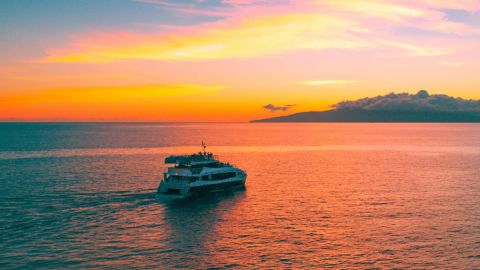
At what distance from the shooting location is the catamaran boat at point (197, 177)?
7725cm

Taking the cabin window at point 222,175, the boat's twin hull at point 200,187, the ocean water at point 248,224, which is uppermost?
the cabin window at point 222,175

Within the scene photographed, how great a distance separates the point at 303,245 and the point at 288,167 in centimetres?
7763

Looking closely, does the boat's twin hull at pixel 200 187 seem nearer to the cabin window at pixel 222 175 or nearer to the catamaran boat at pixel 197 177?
the catamaran boat at pixel 197 177

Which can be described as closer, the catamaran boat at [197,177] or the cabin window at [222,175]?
the catamaran boat at [197,177]

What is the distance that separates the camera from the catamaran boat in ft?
253

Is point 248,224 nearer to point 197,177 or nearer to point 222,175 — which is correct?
point 197,177

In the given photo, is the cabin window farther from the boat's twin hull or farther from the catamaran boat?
the boat's twin hull

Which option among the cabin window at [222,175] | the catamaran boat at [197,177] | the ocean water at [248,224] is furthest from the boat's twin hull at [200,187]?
the ocean water at [248,224]

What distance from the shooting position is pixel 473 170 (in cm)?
11694

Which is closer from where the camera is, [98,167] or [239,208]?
[239,208]

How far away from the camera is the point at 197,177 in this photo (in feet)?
267

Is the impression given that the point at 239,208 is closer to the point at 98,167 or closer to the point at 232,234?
the point at 232,234

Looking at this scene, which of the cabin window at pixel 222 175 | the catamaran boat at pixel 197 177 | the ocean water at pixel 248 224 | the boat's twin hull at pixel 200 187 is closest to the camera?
the ocean water at pixel 248 224

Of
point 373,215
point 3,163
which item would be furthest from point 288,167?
point 3,163
